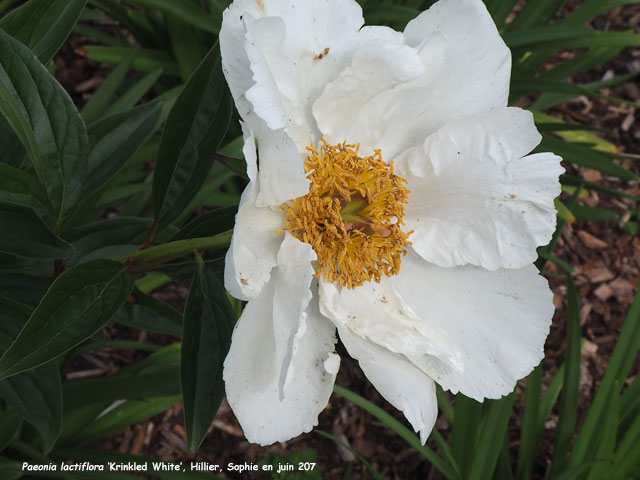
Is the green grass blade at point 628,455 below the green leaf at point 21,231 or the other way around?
below

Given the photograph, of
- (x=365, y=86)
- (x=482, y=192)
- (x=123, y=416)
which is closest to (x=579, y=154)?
(x=482, y=192)

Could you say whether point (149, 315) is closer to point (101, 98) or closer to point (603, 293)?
point (101, 98)

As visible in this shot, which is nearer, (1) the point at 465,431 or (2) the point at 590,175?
(1) the point at 465,431

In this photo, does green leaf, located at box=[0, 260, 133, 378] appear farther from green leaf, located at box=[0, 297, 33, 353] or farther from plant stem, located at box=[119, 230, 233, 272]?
green leaf, located at box=[0, 297, 33, 353]

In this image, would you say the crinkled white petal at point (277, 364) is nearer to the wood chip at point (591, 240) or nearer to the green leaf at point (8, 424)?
the green leaf at point (8, 424)

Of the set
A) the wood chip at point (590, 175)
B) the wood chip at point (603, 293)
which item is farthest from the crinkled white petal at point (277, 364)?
the wood chip at point (590, 175)

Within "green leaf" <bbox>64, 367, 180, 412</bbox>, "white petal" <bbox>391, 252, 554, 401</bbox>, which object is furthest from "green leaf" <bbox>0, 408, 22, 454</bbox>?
"white petal" <bbox>391, 252, 554, 401</bbox>
